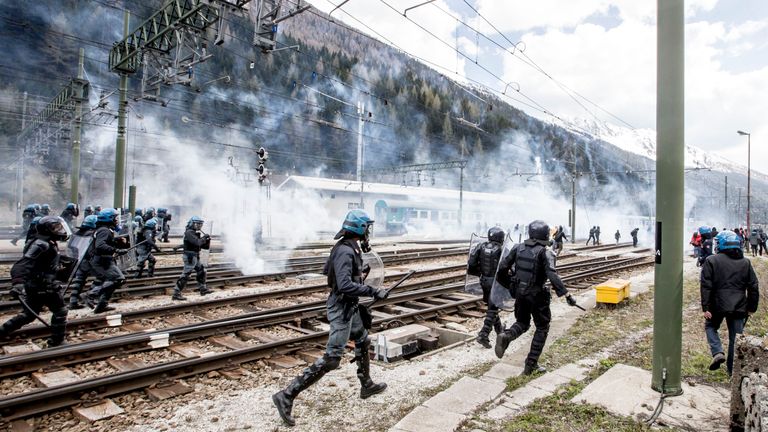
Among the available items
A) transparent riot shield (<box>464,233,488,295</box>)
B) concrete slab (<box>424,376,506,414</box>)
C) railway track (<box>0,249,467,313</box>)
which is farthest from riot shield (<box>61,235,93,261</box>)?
concrete slab (<box>424,376,506,414</box>)

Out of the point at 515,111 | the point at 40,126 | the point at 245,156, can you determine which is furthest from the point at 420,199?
the point at 515,111

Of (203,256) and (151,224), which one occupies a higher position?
(151,224)

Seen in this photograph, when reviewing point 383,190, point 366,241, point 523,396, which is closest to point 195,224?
point 366,241

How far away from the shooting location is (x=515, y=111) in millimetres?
109250

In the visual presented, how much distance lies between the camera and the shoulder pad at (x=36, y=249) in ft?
19.1

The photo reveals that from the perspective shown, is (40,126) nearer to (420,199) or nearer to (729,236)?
(420,199)

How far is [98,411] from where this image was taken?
4.32 metres

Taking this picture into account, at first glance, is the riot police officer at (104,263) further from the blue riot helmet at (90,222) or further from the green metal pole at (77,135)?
the green metal pole at (77,135)

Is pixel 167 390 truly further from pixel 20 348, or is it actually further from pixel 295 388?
pixel 20 348

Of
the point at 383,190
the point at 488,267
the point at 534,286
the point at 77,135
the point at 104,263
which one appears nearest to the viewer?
the point at 534,286

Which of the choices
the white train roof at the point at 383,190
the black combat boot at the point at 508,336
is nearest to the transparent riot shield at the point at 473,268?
the black combat boot at the point at 508,336

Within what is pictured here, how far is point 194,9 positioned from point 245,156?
39212mm

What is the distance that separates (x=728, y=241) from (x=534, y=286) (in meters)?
2.00

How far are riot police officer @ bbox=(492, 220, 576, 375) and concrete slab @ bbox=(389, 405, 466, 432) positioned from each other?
1522 millimetres
